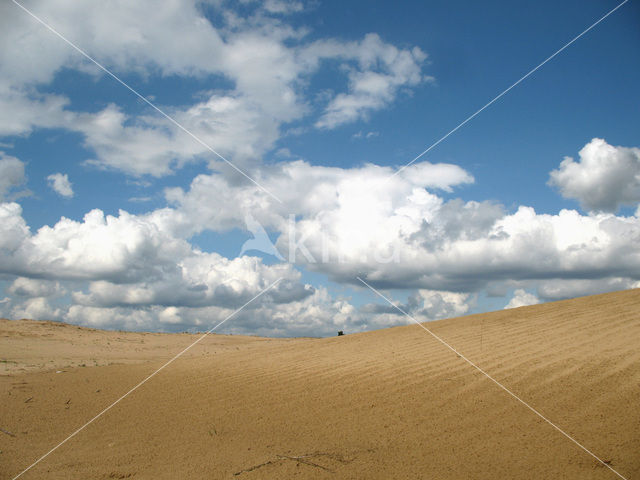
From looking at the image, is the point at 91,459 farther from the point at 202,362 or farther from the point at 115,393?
the point at 202,362

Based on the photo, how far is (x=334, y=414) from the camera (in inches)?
271

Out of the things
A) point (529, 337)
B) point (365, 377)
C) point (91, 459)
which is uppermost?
point (529, 337)

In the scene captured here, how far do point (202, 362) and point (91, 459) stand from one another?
27.1 feet

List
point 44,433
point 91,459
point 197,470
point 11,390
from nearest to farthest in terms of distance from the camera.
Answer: point 197,470
point 91,459
point 44,433
point 11,390

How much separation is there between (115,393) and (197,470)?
5.31 m

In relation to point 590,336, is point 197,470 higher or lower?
lower

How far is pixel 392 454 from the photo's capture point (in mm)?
5168

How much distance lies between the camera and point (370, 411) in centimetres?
683

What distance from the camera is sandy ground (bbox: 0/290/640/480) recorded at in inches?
193

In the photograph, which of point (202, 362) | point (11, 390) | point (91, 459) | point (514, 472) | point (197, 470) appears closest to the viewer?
point (514, 472)

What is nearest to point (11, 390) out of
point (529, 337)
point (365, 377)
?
point (365, 377)

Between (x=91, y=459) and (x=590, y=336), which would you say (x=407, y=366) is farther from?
(x=91, y=459)

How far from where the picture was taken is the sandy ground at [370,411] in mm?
4910

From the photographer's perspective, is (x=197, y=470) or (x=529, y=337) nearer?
(x=197, y=470)
